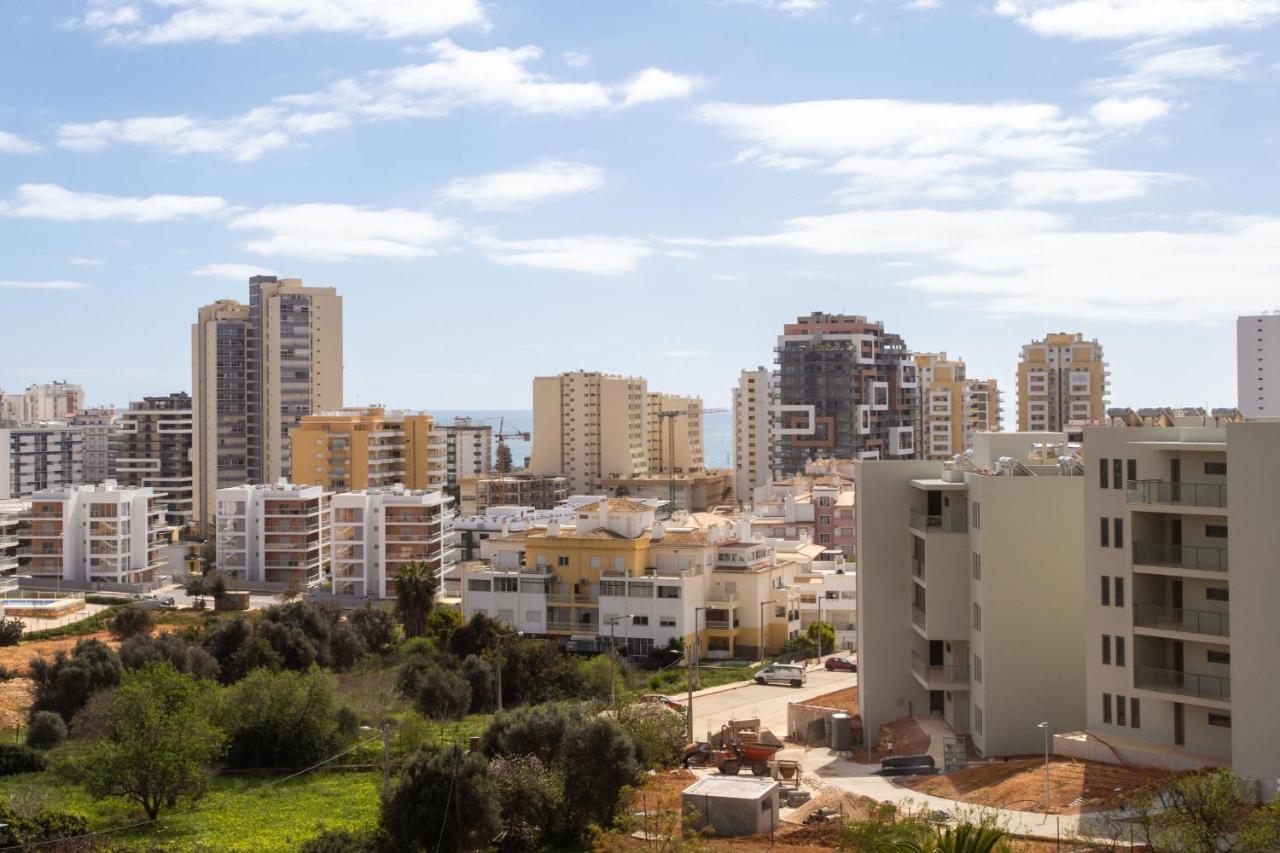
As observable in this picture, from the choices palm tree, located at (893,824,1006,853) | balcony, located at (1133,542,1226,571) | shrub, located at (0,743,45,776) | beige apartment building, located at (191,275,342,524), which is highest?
beige apartment building, located at (191,275,342,524)

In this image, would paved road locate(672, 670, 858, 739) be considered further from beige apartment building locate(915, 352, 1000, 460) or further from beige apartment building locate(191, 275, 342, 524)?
beige apartment building locate(915, 352, 1000, 460)

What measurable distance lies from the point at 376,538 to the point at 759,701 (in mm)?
36233

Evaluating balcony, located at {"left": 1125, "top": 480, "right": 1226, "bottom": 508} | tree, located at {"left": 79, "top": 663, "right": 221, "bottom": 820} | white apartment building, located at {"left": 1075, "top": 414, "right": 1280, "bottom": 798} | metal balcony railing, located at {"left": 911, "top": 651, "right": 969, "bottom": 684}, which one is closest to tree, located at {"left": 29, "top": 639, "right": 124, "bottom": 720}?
tree, located at {"left": 79, "top": 663, "right": 221, "bottom": 820}

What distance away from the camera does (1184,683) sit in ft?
80.0

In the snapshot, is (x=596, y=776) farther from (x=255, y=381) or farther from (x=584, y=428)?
(x=584, y=428)

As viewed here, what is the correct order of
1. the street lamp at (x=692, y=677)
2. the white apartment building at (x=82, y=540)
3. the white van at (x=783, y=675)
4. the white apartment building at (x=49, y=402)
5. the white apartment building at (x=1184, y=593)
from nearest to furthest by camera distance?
the white apartment building at (x=1184, y=593), the street lamp at (x=692, y=677), the white van at (x=783, y=675), the white apartment building at (x=82, y=540), the white apartment building at (x=49, y=402)

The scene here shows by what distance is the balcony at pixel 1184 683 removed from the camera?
2383 centimetres

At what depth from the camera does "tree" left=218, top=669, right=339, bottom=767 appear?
32.1 metres

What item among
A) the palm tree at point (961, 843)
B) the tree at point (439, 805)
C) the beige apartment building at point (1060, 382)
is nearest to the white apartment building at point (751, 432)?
the beige apartment building at point (1060, 382)

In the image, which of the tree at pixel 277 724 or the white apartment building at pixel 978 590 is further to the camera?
the tree at pixel 277 724

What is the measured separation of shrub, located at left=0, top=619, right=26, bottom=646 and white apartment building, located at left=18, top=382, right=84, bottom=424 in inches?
4768

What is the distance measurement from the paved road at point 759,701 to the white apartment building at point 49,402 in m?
144

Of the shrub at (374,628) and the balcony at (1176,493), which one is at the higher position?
the balcony at (1176,493)

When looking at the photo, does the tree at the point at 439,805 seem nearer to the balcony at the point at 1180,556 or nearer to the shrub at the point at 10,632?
the balcony at the point at 1180,556
